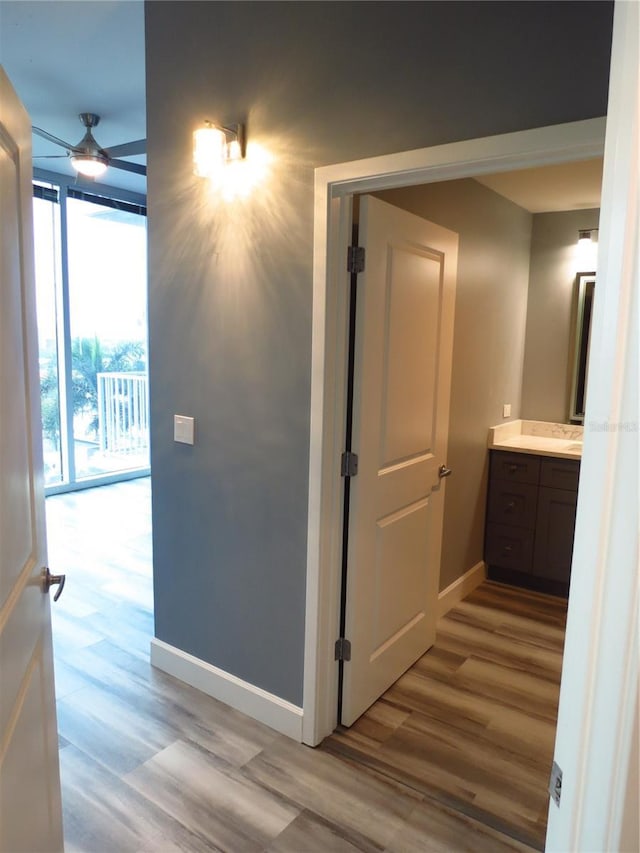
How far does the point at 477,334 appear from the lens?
3.37 m

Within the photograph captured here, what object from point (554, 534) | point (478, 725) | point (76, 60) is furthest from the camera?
point (554, 534)

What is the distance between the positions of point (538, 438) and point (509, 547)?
824mm

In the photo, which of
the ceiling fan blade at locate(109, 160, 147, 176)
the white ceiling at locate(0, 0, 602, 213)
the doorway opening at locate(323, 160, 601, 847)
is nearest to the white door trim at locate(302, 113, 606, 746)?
the doorway opening at locate(323, 160, 601, 847)

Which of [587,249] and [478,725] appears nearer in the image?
[478,725]

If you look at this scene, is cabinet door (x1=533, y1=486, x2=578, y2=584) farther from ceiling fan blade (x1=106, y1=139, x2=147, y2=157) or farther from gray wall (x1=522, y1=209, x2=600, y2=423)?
ceiling fan blade (x1=106, y1=139, x2=147, y2=157)

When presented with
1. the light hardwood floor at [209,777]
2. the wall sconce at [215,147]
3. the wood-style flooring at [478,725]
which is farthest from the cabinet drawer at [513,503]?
the wall sconce at [215,147]

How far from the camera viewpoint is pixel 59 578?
139 centimetres

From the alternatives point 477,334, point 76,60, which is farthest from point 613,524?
point 76,60

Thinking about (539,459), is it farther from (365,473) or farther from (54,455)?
(54,455)

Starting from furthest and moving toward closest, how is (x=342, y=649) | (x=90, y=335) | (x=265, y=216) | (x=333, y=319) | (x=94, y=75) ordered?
(x=90, y=335) → (x=94, y=75) → (x=342, y=649) → (x=265, y=216) → (x=333, y=319)

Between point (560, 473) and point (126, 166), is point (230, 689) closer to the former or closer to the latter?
point (560, 473)

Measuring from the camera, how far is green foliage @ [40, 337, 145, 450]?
17.7ft

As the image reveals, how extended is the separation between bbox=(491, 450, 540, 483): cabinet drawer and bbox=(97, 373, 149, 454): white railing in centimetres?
378

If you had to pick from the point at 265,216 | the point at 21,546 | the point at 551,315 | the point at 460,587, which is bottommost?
the point at 460,587
